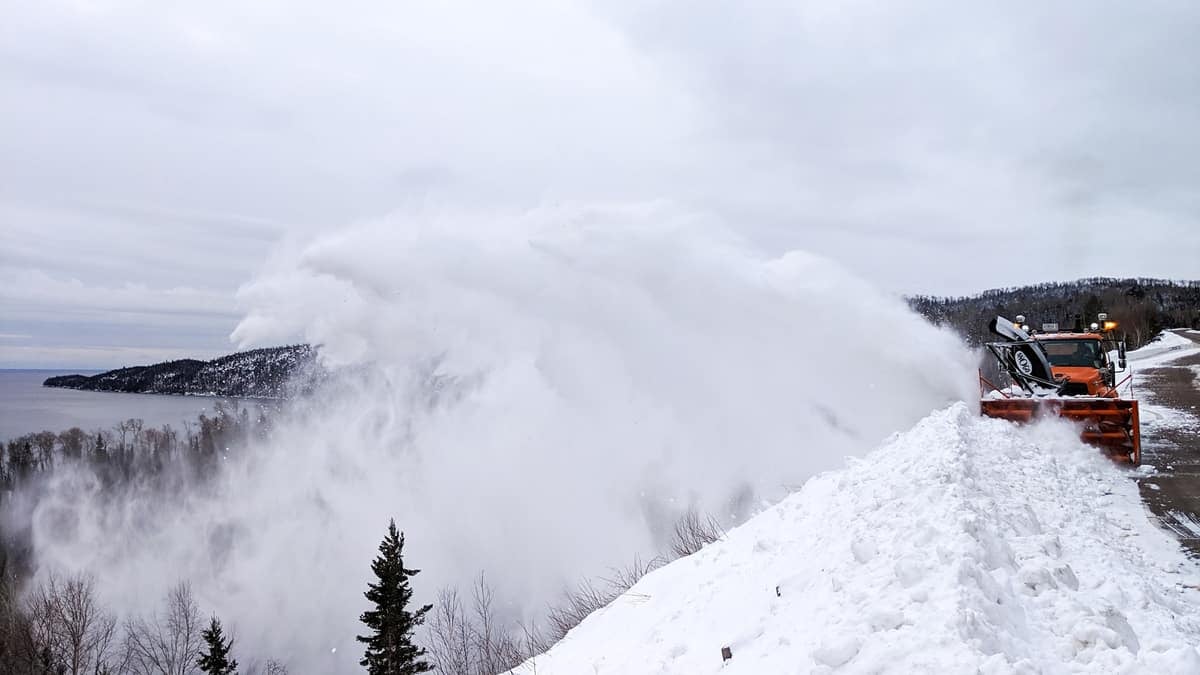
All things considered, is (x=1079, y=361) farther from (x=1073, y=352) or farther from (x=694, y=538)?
(x=694, y=538)

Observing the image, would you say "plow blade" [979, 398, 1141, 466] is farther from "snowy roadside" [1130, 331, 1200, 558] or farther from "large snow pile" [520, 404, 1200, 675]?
"large snow pile" [520, 404, 1200, 675]

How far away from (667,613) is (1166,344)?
74.7m

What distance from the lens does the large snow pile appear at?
382 centimetres

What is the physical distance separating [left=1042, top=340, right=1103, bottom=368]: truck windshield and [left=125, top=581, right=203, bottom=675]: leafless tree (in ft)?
141

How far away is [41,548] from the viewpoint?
61031 mm

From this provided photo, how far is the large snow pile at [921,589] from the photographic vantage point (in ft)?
12.5

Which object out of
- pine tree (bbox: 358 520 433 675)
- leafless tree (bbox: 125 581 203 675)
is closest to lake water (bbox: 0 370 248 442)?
leafless tree (bbox: 125 581 203 675)

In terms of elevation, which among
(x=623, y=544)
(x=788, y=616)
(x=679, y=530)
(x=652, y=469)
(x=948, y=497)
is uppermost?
(x=948, y=497)

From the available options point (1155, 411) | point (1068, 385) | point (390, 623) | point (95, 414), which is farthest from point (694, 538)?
point (95, 414)

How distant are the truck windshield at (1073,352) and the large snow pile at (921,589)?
859cm

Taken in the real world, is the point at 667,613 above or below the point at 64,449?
above

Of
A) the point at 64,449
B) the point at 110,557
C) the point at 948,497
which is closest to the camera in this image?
the point at 948,497

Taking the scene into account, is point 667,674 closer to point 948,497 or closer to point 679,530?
point 948,497

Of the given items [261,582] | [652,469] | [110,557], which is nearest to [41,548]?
[110,557]
